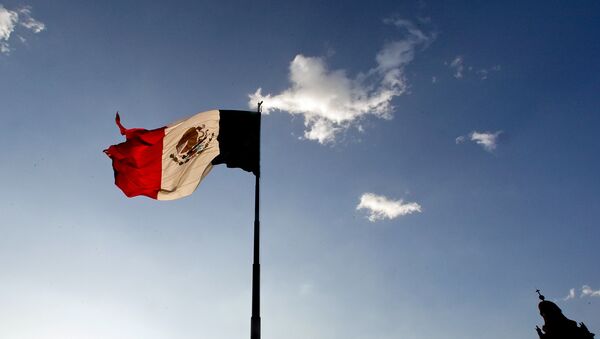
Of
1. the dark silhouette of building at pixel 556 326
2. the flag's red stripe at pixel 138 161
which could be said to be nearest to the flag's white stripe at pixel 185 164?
the flag's red stripe at pixel 138 161

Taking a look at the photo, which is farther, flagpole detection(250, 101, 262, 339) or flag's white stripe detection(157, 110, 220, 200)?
flag's white stripe detection(157, 110, 220, 200)

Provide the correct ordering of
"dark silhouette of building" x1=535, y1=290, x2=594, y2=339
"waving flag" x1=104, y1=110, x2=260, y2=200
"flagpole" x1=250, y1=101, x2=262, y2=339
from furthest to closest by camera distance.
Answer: "dark silhouette of building" x1=535, y1=290, x2=594, y2=339 < "waving flag" x1=104, y1=110, x2=260, y2=200 < "flagpole" x1=250, y1=101, x2=262, y2=339

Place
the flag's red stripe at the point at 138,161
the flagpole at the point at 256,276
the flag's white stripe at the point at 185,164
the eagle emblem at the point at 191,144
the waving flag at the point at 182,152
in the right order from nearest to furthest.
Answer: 1. the flagpole at the point at 256,276
2. the waving flag at the point at 182,152
3. the flag's white stripe at the point at 185,164
4. the eagle emblem at the point at 191,144
5. the flag's red stripe at the point at 138,161

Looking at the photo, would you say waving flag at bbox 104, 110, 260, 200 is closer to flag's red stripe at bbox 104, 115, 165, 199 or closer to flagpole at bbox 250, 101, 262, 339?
flag's red stripe at bbox 104, 115, 165, 199

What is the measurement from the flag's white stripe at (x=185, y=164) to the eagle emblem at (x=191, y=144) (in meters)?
0.07

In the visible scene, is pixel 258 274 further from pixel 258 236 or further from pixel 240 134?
pixel 240 134

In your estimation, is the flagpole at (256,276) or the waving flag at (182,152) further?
the waving flag at (182,152)

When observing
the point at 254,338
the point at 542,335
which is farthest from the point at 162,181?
the point at 542,335

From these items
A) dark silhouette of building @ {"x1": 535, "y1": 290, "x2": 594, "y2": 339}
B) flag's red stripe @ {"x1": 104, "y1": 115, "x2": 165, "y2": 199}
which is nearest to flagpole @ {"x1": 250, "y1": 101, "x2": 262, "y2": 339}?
flag's red stripe @ {"x1": 104, "y1": 115, "x2": 165, "y2": 199}

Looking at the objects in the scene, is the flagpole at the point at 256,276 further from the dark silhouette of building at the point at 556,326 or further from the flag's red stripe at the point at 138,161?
the dark silhouette of building at the point at 556,326

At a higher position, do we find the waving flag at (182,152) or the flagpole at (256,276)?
the waving flag at (182,152)

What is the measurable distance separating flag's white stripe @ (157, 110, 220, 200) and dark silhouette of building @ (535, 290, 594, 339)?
36.3m

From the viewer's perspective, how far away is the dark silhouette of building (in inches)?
1314

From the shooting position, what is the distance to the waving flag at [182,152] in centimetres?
1121
